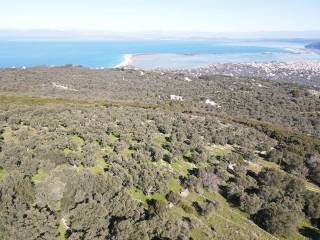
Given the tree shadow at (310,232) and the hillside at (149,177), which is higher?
the hillside at (149,177)

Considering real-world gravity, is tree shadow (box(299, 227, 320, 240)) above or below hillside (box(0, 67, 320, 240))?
below

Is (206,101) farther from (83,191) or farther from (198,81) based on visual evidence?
(83,191)

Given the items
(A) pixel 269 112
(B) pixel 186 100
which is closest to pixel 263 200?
(A) pixel 269 112

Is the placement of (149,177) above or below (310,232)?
above

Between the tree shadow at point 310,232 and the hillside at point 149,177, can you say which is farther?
the tree shadow at point 310,232

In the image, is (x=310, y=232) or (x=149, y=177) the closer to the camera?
(x=310, y=232)
